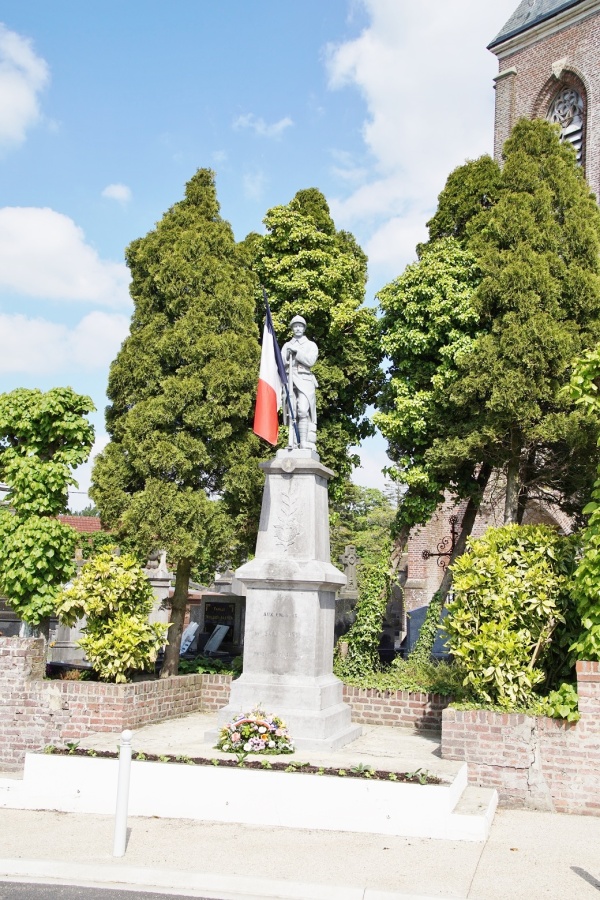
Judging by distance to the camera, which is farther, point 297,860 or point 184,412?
point 184,412

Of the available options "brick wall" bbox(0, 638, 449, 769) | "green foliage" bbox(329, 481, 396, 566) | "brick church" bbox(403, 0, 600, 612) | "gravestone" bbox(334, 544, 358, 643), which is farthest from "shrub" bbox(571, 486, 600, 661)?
"green foliage" bbox(329, 481, 396, 566)

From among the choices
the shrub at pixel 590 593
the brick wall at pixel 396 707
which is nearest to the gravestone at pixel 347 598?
the brick wall at pixel 396 707

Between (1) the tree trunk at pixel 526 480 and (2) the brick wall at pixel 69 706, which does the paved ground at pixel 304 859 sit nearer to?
(2) the brick wall at pixel 69 706

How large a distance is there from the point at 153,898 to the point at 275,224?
1351cm

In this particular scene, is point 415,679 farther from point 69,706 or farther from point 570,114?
point 570,114

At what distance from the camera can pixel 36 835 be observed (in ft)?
23.0

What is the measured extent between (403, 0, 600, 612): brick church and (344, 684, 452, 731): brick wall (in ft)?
41.5

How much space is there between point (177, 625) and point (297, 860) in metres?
7.18

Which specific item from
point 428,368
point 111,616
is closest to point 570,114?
point 428,368

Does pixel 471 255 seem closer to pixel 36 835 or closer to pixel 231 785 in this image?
pixel 231 785

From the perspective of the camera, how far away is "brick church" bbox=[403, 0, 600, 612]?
25.2 m

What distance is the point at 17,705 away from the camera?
11383 millimetres

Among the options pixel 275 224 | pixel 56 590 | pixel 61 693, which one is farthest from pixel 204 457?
pixel 275 224

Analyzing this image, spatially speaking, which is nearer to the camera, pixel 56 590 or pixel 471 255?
pixel 56 590
